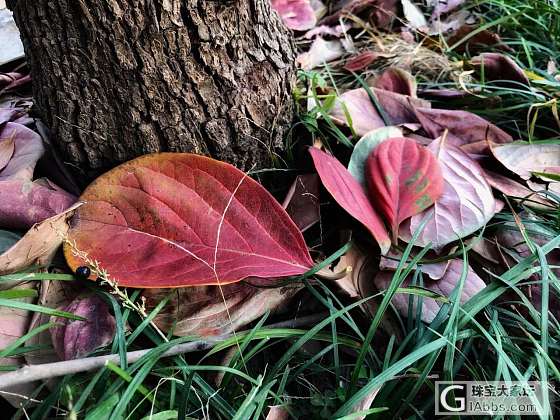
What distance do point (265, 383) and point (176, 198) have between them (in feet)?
1.08

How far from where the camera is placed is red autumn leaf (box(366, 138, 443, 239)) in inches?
35.6

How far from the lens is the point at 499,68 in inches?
52.1

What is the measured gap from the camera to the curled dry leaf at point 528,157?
102 centimetres

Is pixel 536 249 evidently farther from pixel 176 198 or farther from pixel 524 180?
pixel 176 198

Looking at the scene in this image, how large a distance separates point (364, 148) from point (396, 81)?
331 millimetres

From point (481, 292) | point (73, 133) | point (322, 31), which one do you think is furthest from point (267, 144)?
point (322, 31)

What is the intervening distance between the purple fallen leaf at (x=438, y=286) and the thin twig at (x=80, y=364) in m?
0.18

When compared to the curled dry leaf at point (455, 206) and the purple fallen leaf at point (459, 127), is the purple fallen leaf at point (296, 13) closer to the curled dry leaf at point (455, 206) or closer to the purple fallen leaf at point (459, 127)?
the purple fallen leaf at point (459, 127)

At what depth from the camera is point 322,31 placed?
155 centimetres

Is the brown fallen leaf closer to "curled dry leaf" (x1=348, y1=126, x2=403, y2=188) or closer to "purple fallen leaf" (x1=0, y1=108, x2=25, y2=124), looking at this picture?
"curled dry leaf" (x1=348, y1=126, x2=403, y2=188)

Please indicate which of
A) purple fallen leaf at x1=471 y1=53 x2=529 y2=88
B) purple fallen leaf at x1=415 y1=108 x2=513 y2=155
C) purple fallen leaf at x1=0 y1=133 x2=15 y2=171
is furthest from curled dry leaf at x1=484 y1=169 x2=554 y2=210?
purple fallen leaf at x1=0 y1=133 x2=15 y2=171

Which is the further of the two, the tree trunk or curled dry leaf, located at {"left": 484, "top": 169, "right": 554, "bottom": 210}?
curled dry leaf, located at {"left": 484, "top": 169, "right": 554, "bottom": 210}

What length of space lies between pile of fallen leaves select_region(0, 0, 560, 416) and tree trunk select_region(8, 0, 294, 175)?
0.25 ft

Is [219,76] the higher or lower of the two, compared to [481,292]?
higher
